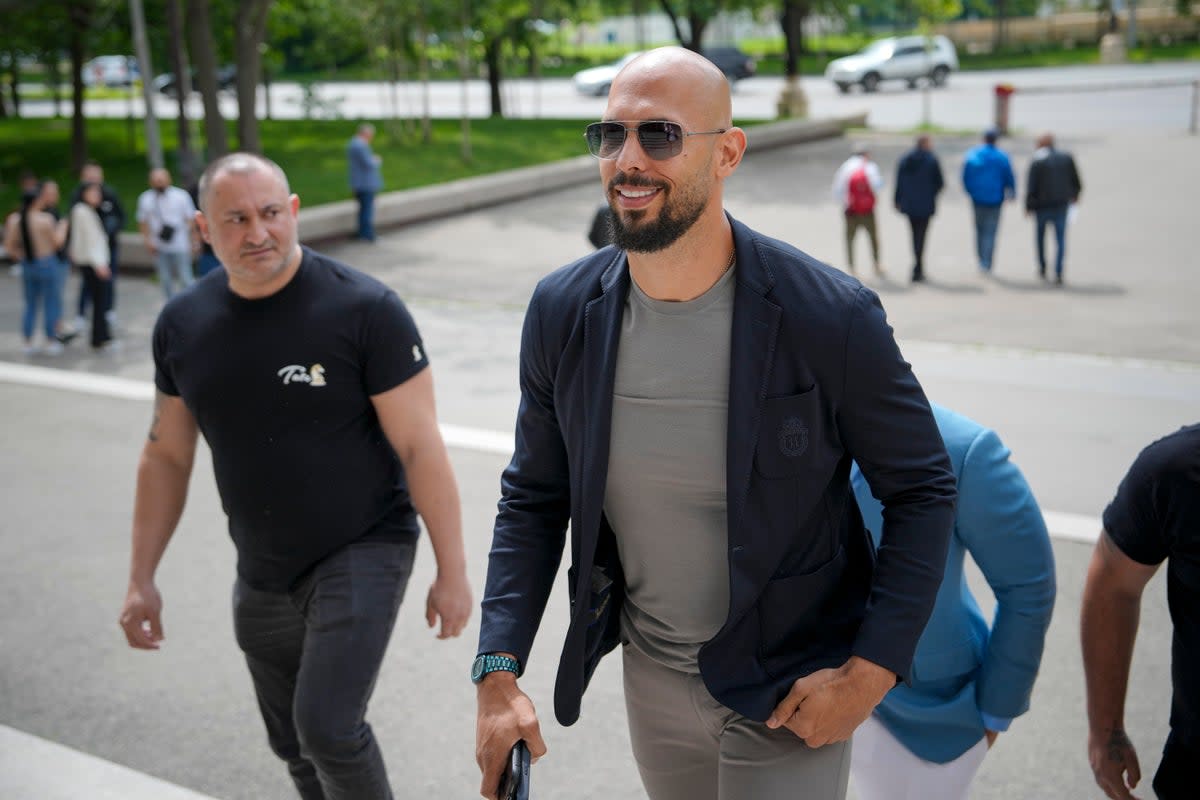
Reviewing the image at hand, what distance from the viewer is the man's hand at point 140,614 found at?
13.5ft

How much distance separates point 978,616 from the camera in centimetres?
336

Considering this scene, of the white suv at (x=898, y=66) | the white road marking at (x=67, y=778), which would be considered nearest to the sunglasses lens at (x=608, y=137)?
the white road marking at (x=67, y=778)

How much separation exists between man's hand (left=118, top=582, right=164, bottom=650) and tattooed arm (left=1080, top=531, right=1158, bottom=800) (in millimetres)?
2741

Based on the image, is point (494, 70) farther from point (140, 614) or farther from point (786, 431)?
point (786, 431)

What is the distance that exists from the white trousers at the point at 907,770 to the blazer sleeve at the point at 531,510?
3.58 feet

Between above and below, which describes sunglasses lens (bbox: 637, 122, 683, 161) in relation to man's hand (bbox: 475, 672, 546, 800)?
above

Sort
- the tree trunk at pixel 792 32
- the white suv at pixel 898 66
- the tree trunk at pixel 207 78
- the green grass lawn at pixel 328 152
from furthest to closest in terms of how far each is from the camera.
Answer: the white suv at pixel 898 66 < the tree trunk at pixel 792 32 < the green grass lawn at pixel 328 152 < the tree trunk at pixel 207 78

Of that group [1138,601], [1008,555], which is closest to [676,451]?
[1008,555]

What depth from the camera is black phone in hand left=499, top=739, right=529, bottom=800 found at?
242cm

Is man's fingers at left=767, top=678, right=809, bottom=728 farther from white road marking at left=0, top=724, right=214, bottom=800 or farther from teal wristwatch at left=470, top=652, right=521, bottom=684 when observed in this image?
white road marking at left=0, top=724, right=214, bottom=800

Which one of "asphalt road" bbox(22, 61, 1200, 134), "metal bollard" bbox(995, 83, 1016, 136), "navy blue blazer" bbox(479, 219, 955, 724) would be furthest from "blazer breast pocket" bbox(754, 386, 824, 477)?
"asphalt road" bbox(22, 61, 1200, 134)

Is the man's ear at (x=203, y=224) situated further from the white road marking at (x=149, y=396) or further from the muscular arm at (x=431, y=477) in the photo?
the white road marking at (x=149, y=396)

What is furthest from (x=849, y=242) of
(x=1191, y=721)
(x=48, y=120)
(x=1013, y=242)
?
(x=48, y=120)

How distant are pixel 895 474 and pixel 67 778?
3556mm
